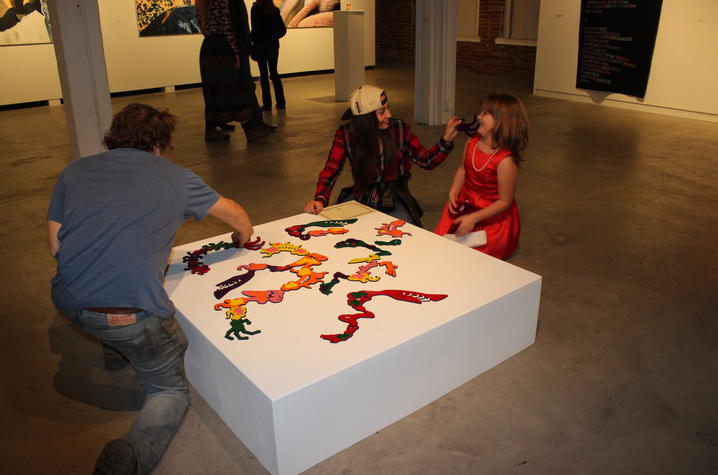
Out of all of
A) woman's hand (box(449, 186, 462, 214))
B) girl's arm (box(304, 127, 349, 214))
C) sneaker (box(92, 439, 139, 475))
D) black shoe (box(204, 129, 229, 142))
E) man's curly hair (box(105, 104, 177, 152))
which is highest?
man's curly hair (box(105, 104, 177, 152))

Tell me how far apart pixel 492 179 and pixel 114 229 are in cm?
192

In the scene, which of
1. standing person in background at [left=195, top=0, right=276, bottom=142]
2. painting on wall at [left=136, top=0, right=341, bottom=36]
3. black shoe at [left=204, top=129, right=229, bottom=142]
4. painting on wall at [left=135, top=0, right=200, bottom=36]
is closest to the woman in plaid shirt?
standing person in background at [left=195, top=0, right=276, bottom=142]

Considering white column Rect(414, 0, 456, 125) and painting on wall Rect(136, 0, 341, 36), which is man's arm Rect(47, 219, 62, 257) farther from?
painting on wall Rect(136, 0, 341, 36)

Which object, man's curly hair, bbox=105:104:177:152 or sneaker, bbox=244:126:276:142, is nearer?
man's curly hair, bbox=105:104:177:152

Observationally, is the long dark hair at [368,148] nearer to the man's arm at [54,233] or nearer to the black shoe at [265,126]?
the man's arm at [54,233]

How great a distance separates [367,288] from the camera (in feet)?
7.63

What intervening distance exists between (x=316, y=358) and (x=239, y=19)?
17.6 ft

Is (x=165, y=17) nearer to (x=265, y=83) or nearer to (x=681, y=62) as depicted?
(x=265, y=83)

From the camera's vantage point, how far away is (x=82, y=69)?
190 inches

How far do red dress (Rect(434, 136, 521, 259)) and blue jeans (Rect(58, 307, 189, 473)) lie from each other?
174 centimetres

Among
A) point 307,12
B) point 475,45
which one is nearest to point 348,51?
point 307,12

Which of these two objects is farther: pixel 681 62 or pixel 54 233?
pixel 681 62

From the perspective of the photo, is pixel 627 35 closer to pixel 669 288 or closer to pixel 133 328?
pixel 669 288

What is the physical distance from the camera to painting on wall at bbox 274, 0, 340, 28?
36.6ft
